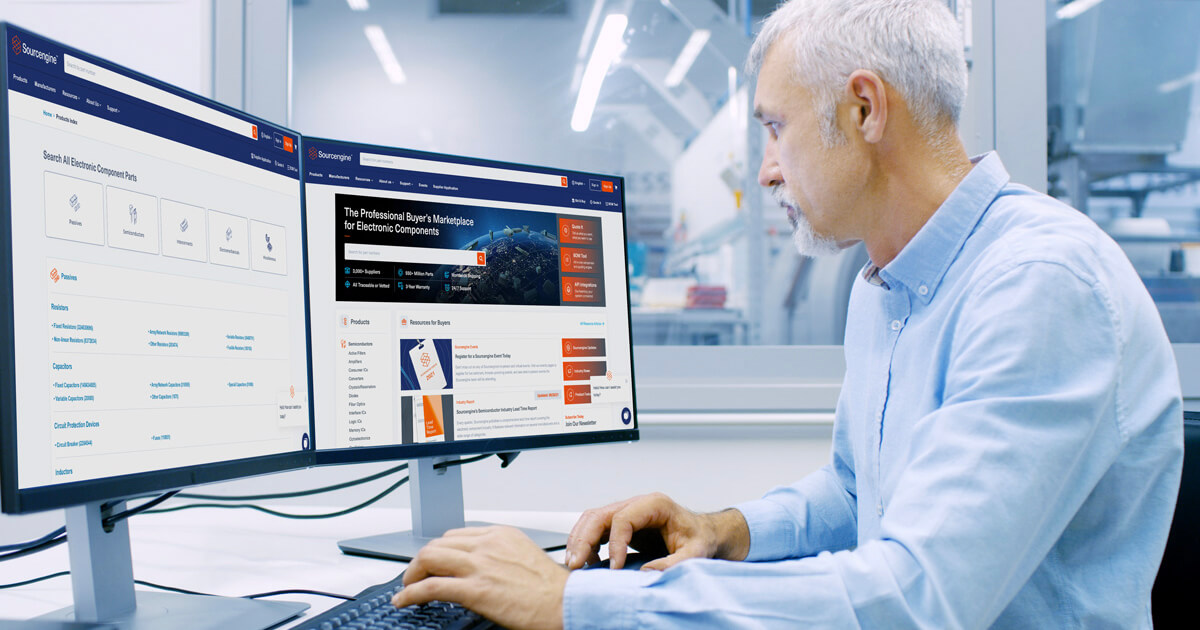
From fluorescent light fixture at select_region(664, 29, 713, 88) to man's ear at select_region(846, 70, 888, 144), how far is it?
4.24 ft

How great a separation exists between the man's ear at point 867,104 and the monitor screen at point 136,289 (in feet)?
2.12

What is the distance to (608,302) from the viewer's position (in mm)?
1152

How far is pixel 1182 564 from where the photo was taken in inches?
33.0

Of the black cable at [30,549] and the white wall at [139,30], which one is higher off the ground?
the white wall at [139,30]

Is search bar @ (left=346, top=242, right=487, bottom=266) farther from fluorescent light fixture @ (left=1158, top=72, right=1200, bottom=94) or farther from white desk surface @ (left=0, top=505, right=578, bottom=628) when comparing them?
fluorescent light fixture @ (left=1158, top=72, right=1200, bottom=94)

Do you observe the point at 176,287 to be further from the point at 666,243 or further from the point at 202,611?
the point at 666,243

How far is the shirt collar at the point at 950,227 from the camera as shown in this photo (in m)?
0.83

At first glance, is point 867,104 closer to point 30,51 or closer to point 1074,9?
point 30,51

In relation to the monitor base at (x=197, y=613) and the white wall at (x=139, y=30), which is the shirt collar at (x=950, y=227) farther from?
the white wall at (x=139, y=30)

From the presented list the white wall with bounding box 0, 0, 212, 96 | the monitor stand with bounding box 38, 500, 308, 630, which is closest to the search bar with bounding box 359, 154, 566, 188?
the monitor stand with bounding box 38, 500, 308, 630

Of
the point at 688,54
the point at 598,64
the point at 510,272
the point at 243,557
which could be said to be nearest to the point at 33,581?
the point at 243,557

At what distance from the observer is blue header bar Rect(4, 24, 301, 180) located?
634 mm

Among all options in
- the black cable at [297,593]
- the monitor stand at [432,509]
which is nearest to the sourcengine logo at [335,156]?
the monitor stand at [432,509]

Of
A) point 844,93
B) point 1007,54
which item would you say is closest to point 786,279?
point 1007,54
